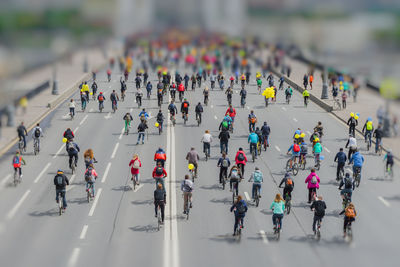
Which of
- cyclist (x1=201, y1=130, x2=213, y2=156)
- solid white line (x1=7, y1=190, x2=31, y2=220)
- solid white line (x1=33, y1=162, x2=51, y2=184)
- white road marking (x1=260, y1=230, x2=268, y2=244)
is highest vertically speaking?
cyclist (x1=201, y1=130, x2=213, y2=156)

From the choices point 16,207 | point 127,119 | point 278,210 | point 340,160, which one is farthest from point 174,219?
point 127,119

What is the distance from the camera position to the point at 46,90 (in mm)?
63469

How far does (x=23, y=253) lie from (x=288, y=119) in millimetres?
30311

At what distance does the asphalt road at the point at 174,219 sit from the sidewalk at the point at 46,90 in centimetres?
394

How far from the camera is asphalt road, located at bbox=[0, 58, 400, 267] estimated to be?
20.8 meters

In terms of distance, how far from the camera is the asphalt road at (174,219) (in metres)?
20.8

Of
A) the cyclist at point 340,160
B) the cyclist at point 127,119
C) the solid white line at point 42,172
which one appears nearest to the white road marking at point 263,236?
the cyclist at point 340,160

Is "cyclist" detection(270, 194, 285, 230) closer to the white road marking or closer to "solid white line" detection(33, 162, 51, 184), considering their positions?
the white road marking

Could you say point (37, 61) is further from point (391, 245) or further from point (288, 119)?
point (391, 245)

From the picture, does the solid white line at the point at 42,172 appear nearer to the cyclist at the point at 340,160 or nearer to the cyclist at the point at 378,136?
the cyclist at the point at 340,160

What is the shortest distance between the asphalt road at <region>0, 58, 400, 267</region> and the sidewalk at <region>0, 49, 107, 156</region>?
155 inches

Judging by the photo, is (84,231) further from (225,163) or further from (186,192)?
(225,163)

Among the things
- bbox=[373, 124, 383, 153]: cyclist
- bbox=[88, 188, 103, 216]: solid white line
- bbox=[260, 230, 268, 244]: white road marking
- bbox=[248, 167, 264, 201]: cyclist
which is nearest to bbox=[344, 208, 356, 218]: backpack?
bbox=[260, 230, 268, 244]: white road marking

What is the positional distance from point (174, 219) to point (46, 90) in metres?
41.5
